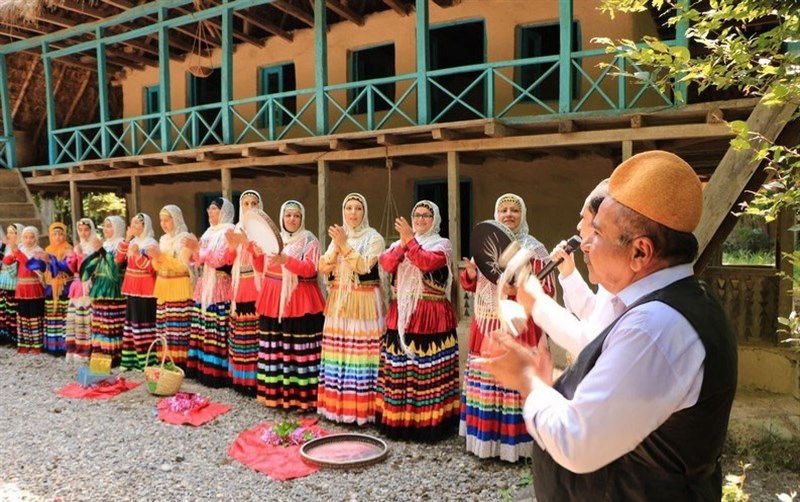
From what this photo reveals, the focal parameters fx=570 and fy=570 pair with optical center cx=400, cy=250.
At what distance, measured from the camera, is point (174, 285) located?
6.19 metres

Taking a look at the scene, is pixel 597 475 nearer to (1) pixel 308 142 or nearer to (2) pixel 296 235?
(2) pixel 296 235

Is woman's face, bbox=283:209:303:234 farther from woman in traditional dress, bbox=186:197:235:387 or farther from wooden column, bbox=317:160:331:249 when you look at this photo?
wooden column, bbox=317:160:331:249

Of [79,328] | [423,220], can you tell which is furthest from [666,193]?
[79,328]

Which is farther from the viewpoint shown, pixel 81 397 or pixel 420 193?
pixel 420 193

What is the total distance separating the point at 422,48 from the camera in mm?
6188

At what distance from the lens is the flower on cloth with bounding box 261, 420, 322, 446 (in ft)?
14.8

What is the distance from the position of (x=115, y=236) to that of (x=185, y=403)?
2720mm

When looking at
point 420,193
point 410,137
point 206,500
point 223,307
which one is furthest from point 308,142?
point 206,500

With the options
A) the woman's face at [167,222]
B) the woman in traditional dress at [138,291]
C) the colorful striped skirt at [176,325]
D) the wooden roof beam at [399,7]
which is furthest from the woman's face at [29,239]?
the wooden roof beam at [399,7]

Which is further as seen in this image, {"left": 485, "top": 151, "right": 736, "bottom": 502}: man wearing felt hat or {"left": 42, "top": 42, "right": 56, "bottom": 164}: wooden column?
{"left": 42, "top": 42, "right": 56, "bottom": 164}: wooden column

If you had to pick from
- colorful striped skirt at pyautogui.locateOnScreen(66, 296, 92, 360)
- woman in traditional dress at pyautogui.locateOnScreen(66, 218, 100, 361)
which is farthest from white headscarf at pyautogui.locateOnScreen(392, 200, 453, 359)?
colorful striped skirt at pyautogui.locateOnScreen(66, 296, 92, 360)

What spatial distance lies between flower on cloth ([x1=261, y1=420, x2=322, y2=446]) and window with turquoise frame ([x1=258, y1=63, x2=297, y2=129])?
617 centimetres

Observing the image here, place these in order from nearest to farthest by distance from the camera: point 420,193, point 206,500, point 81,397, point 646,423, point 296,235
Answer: point 646,423 < point 206,500 < point 296,235 < point 81,397 < point 420,193

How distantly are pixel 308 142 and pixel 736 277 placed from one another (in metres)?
5.52
